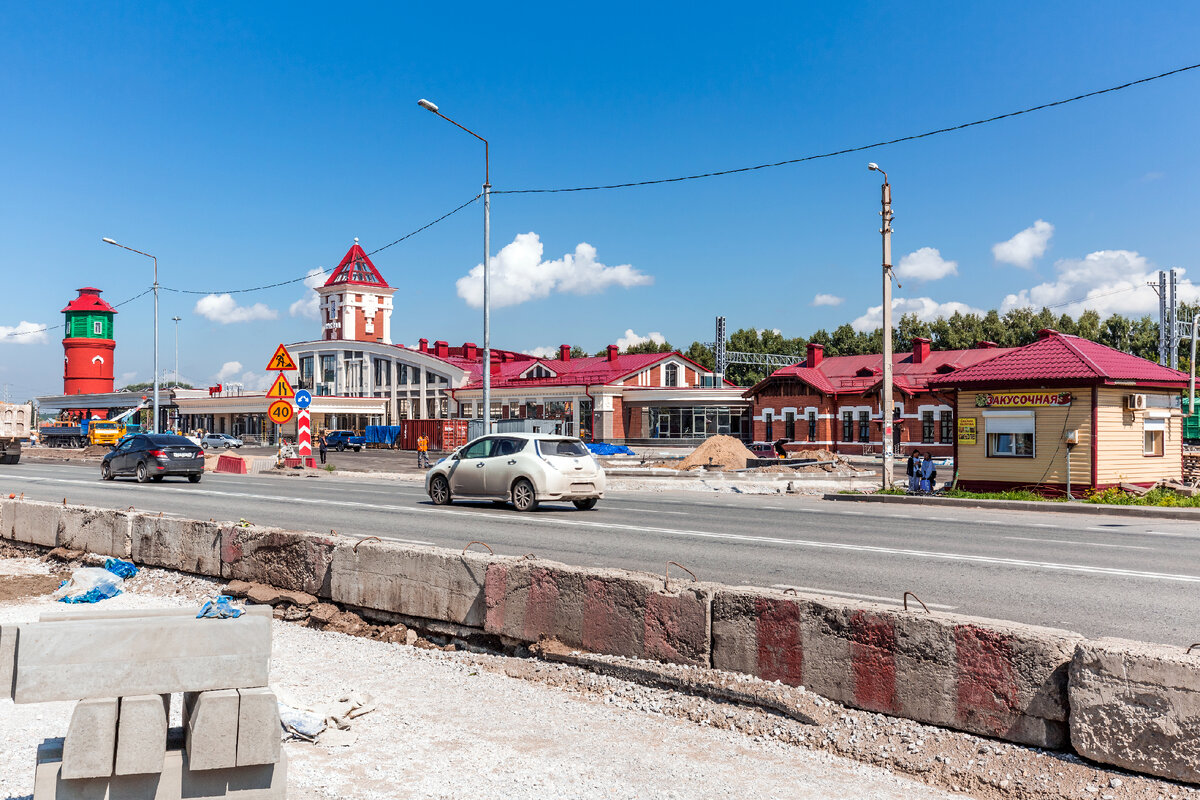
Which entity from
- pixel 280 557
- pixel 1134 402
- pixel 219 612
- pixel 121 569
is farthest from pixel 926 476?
pixel 219 612

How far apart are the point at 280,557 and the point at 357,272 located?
3061 inches

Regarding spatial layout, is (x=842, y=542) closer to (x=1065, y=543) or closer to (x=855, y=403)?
(x=1065, y=543)

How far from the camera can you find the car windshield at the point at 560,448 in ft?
57.7

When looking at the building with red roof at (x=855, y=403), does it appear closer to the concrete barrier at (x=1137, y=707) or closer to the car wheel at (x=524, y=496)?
the car wheel at (x=524, y=496)

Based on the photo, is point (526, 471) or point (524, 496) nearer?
point (526, 471)

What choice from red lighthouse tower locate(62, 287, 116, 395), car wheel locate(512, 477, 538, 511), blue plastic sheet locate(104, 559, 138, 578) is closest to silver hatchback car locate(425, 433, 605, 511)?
car wheel locate(512, 477, 538, 511)

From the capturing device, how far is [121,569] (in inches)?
427

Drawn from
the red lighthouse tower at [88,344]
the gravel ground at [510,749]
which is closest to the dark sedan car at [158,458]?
the gravel ground at [510,749]

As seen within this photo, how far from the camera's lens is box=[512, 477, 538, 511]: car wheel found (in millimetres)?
17328

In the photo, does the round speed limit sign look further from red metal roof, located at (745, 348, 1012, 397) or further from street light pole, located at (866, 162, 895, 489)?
red metal roof, located at (745, 348, 1012, 397)

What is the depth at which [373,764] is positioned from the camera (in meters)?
4.99

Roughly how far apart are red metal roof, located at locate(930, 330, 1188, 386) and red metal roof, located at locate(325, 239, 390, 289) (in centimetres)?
6650

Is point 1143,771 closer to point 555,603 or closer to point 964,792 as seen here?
point 964,792

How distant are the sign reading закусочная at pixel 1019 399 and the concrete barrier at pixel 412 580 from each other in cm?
1936
